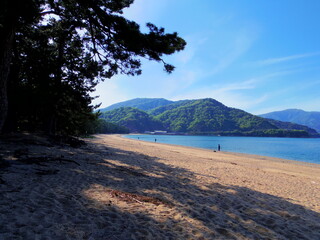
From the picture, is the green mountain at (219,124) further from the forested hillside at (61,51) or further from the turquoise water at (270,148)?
the forested hillside at (61,51)

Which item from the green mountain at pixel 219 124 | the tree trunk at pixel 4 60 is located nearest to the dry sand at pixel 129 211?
the tree trunk at pixel 4 60

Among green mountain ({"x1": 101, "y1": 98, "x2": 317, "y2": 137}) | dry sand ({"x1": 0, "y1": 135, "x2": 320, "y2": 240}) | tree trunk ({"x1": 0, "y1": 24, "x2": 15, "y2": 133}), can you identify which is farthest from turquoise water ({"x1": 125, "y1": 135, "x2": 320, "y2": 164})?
green mountain ({"x1": 101, "y1": 98, "x2": 317, "y2": 137})

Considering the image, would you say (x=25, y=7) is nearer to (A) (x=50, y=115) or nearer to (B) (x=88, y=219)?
(B) (x=88, y=219)

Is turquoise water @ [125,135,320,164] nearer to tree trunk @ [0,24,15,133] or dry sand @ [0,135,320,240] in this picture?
dry sand @ [0,135,320,240]

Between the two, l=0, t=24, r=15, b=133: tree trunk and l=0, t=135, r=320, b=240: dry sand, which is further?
l=0, t=24, r=15, b=133: tree trunk

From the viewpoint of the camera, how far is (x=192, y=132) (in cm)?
16300

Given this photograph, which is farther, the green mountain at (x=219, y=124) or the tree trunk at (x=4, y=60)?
the green mountain at (x=219, y=124)

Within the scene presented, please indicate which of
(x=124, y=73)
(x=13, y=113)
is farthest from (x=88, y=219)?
(x=13, y=113)

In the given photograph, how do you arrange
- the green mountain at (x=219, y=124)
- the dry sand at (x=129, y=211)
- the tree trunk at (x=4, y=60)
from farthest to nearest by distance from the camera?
1. the green mountain at (x=219, y=124)
2. the tree trunk at (x=4, y=60)
3. the dry sand at (x=129, y=211)

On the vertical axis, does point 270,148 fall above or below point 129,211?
below

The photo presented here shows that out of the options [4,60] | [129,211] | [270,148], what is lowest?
[270,148]

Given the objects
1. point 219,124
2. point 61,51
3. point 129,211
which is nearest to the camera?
point 129,211

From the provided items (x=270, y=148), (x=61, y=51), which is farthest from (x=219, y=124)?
(x=61, y=51)

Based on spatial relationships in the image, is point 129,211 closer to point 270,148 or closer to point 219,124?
point 270,148
